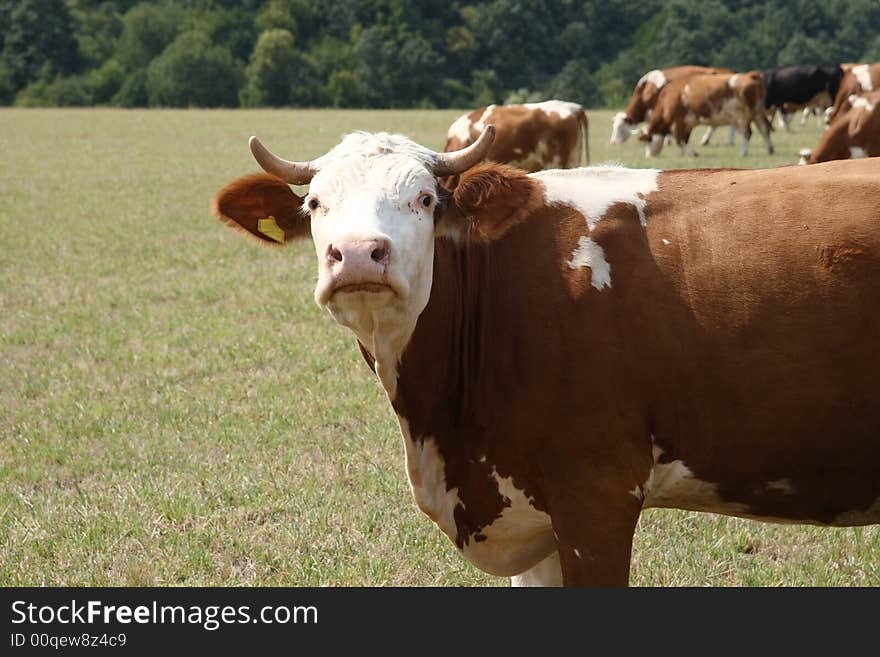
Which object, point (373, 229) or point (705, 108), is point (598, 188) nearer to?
point (373, 229)

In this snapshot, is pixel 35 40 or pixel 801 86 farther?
pixel 35 40

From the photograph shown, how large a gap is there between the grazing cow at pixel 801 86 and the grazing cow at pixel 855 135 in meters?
21.1

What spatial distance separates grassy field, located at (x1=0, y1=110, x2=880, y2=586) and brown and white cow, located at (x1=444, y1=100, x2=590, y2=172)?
377cm

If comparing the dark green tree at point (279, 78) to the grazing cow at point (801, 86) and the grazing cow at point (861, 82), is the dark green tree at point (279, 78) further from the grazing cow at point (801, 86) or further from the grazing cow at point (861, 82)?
the grazing cow at point (861, 82)

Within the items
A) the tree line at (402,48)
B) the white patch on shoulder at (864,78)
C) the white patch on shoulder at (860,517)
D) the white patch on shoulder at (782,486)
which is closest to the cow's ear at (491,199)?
the white patch on shoulder at (782,486)

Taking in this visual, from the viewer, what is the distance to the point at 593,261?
343 cm

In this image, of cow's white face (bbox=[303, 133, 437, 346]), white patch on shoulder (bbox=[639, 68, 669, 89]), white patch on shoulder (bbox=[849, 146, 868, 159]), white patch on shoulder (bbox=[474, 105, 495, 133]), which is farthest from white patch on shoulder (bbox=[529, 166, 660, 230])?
white patch on shoulder (bbox=[639, 68, 669, 89])

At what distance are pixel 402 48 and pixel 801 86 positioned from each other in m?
48.1

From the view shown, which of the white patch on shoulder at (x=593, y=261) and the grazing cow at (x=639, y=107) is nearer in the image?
the white patch on shoulder at (x=593, y=261)

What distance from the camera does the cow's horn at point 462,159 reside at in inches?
135

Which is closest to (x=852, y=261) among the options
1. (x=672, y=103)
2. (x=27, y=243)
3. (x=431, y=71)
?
(x=27, y=243)

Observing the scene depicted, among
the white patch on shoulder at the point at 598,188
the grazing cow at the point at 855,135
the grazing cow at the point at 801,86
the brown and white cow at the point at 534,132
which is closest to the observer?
the white patch on shoulder at the point at 598,188

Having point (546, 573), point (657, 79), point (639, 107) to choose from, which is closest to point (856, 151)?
point (546, 573)

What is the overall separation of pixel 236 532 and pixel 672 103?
21483 millimetres
